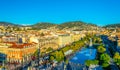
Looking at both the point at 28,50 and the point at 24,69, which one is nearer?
the point at 24,69

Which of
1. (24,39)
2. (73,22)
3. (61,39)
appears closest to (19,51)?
(24,39)

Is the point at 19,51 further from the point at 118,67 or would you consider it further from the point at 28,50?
the point at 118,67

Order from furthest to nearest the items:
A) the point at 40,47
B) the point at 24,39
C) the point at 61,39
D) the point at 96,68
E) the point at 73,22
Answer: the point at 73,22 < the point at 61,39 < the point at 24,39 < the point at 40,47 < the point at 96,68

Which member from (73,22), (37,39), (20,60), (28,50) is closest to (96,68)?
(20,60)

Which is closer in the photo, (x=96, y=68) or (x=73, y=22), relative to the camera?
(x=96, y=68)

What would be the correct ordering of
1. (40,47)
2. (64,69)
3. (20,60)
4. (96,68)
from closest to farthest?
(64,69)
(96,68)
(20,60)
(40,47)

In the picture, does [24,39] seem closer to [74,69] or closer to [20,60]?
[20,60]

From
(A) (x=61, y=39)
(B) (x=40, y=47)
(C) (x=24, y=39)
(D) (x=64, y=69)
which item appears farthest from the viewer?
(A) (x=61, y=39)

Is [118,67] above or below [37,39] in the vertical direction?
below

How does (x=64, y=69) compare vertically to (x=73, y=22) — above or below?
below
